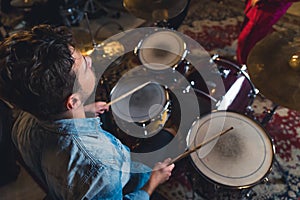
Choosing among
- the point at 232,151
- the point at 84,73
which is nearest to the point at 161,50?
the point at 232,151

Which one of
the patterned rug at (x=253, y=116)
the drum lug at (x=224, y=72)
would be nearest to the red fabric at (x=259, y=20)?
the drum lug at (x=224, y=72)

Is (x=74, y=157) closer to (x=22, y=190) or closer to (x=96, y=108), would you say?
(x=96, y=108)

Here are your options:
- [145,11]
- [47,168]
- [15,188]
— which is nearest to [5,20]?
[15,188]

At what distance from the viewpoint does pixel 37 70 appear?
780mm

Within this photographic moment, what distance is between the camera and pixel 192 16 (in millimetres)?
2312

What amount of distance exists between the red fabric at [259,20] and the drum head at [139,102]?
0.50 m

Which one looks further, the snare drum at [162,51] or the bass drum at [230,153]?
the snare drum at [162,51]

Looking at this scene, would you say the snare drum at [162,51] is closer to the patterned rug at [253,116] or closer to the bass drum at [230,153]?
the bass drum at [230,153]

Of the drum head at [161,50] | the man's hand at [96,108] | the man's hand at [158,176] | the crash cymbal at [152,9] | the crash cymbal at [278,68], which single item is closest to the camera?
the crash cymbal at [278,68]

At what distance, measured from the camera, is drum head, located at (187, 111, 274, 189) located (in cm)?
116

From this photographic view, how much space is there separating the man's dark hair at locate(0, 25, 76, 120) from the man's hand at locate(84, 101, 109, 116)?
372 mm

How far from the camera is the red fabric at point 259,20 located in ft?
4.91

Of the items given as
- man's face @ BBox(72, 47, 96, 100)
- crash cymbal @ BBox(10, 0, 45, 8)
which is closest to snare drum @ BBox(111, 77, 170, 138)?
man's face @ BBox(72, 47, 96, 100)

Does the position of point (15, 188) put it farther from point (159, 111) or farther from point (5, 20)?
point (5, 20)
